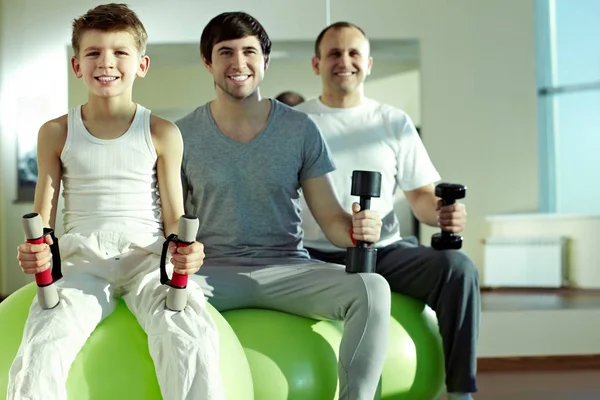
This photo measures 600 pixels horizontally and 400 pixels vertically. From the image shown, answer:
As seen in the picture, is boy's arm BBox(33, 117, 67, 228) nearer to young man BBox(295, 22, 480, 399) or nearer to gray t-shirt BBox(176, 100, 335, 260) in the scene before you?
gray t-shirt BBox(176, 100, 335, 260)

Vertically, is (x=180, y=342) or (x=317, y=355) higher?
(x=180, y=342)

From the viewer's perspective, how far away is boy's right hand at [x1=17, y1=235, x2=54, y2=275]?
6.61ft

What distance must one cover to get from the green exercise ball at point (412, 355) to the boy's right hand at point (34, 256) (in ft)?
3.86

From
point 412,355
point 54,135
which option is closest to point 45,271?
point 54,135

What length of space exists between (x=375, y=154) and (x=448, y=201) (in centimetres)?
45

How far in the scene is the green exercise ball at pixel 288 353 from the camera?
2496mm

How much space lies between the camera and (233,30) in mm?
2828

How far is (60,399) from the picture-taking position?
6.46 ft

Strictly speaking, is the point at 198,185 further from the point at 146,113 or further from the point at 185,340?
the point at 185,340

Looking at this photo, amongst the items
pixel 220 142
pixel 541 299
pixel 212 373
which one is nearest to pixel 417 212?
pixel 220 142

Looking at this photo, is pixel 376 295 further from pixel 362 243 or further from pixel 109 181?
pixel 109 181

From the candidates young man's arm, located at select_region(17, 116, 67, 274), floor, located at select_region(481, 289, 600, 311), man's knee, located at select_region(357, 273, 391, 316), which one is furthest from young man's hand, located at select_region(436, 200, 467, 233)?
floor, located at select_region(481, 289, 600, 311)

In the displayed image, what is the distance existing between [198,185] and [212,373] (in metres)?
0.92

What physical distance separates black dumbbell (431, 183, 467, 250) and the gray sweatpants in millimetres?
481
